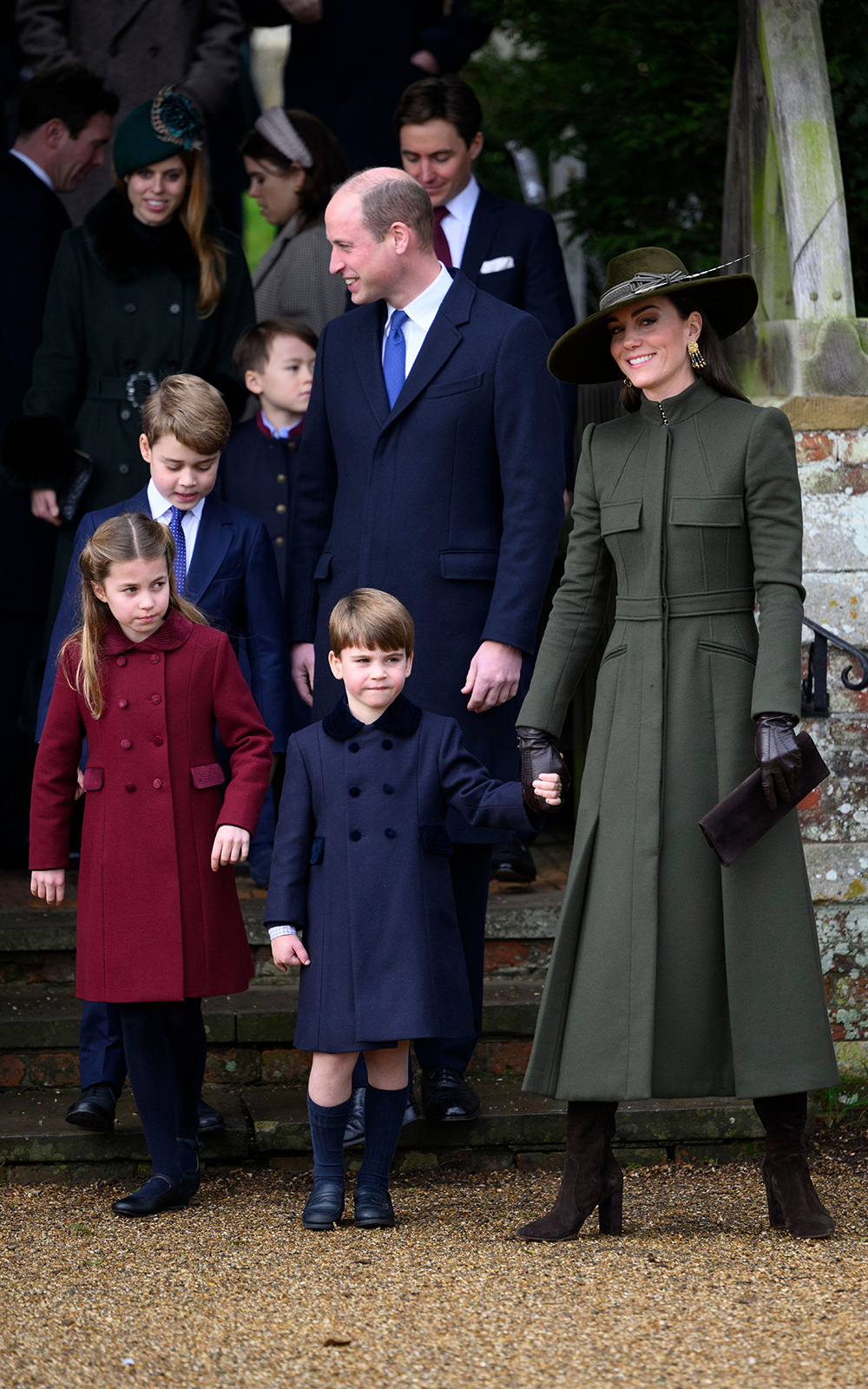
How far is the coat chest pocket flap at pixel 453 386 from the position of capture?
3.94 m

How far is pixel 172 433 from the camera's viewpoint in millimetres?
4062

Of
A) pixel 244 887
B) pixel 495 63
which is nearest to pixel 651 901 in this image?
pixel 244 887

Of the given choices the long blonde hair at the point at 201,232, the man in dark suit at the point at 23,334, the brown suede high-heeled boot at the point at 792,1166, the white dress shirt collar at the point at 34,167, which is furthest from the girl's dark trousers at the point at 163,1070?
the white dress shirt collar at the point at 34,167

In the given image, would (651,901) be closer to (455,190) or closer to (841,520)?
(841,520)

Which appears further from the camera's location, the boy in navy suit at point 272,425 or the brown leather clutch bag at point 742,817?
the boy in navy suit at point 272,425

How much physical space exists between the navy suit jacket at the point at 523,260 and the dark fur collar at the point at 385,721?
79.2 inches

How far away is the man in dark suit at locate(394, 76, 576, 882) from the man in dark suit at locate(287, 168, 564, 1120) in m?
1.36

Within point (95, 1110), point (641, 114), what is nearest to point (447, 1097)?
point (95, 1110)

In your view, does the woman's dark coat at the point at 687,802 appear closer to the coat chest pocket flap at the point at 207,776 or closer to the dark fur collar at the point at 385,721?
the dark fur collar at the point at 385,721

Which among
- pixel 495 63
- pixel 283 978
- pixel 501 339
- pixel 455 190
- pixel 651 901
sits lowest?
pixel 283 978

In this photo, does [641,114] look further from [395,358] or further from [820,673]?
[820,673]

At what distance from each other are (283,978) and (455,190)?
8.29 feet

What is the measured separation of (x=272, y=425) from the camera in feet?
17.1

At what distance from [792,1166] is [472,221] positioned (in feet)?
10.6
